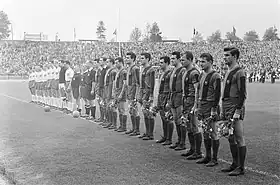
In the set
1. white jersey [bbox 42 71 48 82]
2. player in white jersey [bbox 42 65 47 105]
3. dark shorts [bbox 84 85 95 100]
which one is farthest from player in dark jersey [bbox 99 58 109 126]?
player in white jersey [bbox 42 65 47 105]

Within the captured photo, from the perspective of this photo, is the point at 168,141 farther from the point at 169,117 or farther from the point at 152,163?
the point at 152,163

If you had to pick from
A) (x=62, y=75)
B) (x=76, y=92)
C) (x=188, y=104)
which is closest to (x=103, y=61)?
(x=76, y=92)

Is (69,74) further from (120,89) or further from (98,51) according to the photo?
(98,51)

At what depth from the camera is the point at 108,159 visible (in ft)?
23.6

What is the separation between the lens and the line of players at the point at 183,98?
20.3 feet

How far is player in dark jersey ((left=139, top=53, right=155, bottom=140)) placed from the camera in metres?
9.13

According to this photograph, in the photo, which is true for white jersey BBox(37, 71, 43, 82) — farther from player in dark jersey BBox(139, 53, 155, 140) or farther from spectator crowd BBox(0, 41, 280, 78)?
spectator crowd BBox(0, 41, 280, 78)

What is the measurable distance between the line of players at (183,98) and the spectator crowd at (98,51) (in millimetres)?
28777

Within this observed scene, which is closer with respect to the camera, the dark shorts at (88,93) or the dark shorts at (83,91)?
the dark shorts at (88,93)

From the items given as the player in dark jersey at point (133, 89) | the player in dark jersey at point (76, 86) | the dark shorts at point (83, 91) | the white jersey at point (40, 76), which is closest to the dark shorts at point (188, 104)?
the player in dark jersey at point (133, 89)

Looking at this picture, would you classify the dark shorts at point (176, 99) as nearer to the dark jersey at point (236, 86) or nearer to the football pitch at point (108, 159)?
the football pitch at point (108, 159)

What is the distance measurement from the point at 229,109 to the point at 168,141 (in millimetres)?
2565

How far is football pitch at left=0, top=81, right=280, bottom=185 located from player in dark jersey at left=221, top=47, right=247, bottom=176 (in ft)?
0.79

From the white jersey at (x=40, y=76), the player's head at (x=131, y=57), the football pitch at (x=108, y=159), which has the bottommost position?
the football pitch at (x=108, y=159)
